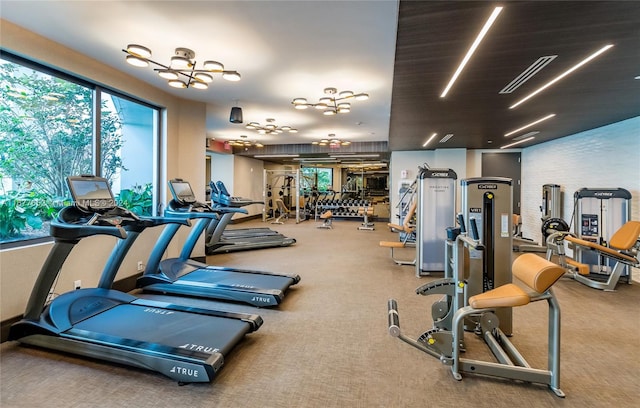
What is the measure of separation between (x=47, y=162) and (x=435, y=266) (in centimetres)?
536

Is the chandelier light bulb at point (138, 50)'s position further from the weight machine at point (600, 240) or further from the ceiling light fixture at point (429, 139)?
the weight machine at point (600, 240)

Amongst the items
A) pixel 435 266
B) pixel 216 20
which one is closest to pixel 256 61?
pixel 216 20

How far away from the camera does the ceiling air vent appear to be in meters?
2.91

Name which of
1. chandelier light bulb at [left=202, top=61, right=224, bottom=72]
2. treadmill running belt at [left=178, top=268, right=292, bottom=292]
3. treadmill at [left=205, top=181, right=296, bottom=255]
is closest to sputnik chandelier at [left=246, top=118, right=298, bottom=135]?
treadmill at [left=205, top=181, right=296, bottom=255]

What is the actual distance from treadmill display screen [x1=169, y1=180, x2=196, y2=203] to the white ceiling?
5.18ft

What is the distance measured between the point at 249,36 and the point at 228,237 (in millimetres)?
5402

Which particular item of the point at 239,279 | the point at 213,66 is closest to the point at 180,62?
the point at 213,66

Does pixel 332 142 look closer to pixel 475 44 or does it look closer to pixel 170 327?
pixel 475 44

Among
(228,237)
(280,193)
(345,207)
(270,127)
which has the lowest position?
(228,237)

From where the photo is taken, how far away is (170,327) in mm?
2678

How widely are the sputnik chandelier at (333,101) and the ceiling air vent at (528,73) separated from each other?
6.83 feet

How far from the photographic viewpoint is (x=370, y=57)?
12.3 ft

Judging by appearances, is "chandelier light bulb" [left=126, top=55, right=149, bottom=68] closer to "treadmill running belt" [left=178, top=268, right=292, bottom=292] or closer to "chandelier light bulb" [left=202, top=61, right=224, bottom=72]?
"chandelier light bulb" [left=202, top=61, right=224, bottom=72]

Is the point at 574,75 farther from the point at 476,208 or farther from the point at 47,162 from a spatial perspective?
the point at 47,162
